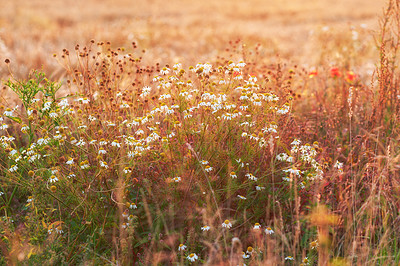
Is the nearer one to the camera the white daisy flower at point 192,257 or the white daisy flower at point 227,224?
the white daisy flower at point 192,257

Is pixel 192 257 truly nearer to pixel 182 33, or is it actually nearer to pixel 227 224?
pixel 227 224

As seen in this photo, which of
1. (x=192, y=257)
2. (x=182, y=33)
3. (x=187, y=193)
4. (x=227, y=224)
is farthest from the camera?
(x=182, y=33)

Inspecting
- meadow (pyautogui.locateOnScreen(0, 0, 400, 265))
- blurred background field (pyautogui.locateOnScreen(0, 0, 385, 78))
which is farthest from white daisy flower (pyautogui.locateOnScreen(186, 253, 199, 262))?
blurred background field (pyautogui.locateOnScreen(0, 0, 385, 78))

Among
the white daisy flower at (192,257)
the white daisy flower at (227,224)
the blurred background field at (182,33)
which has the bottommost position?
the white daisy flower at (192,257)

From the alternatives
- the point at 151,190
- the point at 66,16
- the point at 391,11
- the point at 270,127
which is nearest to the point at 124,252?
the point at 151,190

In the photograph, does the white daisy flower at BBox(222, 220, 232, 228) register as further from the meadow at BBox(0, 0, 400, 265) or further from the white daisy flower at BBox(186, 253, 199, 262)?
the white daisy flower at BBox(186, 253, 199, 262)

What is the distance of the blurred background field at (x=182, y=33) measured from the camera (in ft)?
23.6

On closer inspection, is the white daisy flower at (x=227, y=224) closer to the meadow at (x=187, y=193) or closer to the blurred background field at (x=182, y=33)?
the meadow at (x=187, y=193)

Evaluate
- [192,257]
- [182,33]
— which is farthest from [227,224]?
[182,33]

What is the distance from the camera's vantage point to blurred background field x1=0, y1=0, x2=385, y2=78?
7.19 meters

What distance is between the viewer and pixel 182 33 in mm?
12609

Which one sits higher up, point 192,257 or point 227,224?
point 227,224

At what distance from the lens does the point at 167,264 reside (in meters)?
2.62

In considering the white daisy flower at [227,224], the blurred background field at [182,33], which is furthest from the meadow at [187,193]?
the blurred background field at [182,33]
